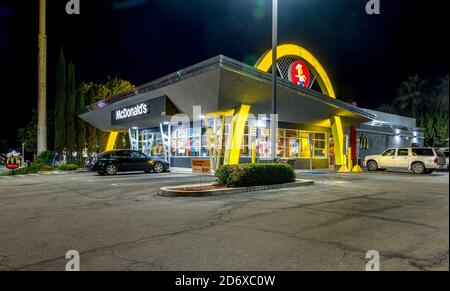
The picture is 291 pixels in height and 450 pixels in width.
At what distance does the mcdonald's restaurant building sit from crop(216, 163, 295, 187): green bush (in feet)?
17.0

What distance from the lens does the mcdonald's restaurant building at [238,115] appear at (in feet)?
62.8

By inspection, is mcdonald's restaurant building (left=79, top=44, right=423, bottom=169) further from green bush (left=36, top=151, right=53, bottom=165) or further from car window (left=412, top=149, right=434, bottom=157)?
green bush (left=36, top=151, right=53, bottom=165)

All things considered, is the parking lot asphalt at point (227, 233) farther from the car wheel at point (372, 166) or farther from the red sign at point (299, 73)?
the red sign at point (299, 73)

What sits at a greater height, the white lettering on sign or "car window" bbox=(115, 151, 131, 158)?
the white lettering on sign

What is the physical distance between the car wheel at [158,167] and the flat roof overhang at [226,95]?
10.8 feet

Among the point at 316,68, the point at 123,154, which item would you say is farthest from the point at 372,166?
the point at 123,154

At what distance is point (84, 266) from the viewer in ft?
15.0

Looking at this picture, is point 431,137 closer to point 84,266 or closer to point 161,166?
point 161,166

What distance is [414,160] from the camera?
22953 mm

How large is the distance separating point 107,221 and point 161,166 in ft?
53.7

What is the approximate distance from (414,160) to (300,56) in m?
12.6

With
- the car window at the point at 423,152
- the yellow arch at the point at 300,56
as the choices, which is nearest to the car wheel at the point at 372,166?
the car window at the point at 423,152

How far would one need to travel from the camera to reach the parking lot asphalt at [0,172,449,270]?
4.68m

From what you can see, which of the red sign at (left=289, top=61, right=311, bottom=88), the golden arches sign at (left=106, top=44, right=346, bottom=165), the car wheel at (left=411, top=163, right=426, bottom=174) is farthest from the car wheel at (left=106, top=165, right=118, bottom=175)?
the car wheel at (left=411, top=163, right=426, bottom=174)
